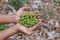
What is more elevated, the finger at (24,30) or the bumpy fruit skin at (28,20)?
the bumpy fruit skin at (28,20)

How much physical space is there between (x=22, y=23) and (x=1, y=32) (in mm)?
147

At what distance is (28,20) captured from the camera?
4.45ft

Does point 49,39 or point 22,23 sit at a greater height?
point 22,23

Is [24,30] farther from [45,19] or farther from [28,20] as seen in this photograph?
[45,19]

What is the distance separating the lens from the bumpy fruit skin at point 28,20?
4.41 ft

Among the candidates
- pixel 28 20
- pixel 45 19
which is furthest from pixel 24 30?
pixel 45 19

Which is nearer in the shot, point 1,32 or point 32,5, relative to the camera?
point 1,32

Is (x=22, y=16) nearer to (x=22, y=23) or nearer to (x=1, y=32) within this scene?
(x=22, y=23)

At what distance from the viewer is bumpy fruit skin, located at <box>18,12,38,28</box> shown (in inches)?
52.9

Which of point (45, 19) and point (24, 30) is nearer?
point (24, 30)

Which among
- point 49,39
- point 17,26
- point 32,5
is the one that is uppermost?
point 32,5

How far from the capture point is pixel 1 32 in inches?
52.3

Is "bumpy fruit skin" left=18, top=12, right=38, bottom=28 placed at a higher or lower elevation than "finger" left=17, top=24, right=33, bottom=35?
higher

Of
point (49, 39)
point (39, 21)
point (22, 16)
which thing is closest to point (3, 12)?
point (22, 16)
